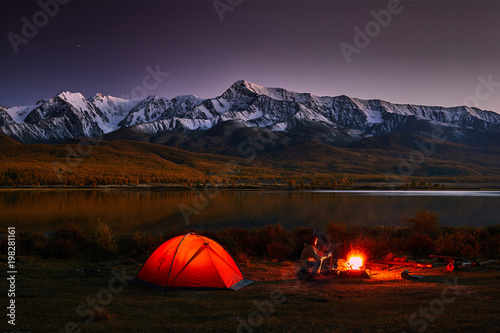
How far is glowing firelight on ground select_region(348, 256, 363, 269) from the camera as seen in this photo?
469 inches

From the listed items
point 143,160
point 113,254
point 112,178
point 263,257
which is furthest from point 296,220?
point 143,160

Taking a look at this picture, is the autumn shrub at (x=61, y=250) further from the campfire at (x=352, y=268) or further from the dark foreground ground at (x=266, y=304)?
the campfire at (x=352, y=268)

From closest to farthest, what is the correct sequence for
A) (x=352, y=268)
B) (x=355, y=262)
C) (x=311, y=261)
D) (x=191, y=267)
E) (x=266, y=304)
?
(x=266, y=304) < (x=191, y=267) < (x=311, y=261) < (x=352, y=268) < (x=355, y=262)

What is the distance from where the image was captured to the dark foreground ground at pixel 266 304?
653cm

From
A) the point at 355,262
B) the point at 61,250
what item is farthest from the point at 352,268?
the point at 61,250

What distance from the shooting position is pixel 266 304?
27.1 feet

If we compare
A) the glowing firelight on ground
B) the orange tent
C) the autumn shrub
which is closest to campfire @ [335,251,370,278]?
the glowing firelight on ground

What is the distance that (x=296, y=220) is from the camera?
105 feet

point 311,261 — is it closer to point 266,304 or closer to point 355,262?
point 355,262

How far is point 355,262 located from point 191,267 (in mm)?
5414

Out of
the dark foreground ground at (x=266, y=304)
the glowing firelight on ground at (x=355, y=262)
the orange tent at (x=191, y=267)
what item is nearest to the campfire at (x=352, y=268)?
the glowing firelight on ground at (x=355, y=262)

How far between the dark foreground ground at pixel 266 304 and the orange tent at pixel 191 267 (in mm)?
380

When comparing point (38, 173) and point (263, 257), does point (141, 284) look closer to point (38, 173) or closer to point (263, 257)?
point (263, 257)

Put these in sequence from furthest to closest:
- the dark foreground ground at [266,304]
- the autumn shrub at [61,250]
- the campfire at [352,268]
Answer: the autumn shrub at [61,250] → the campfire at [352,268] → the dark foreground ground at [266,304]
